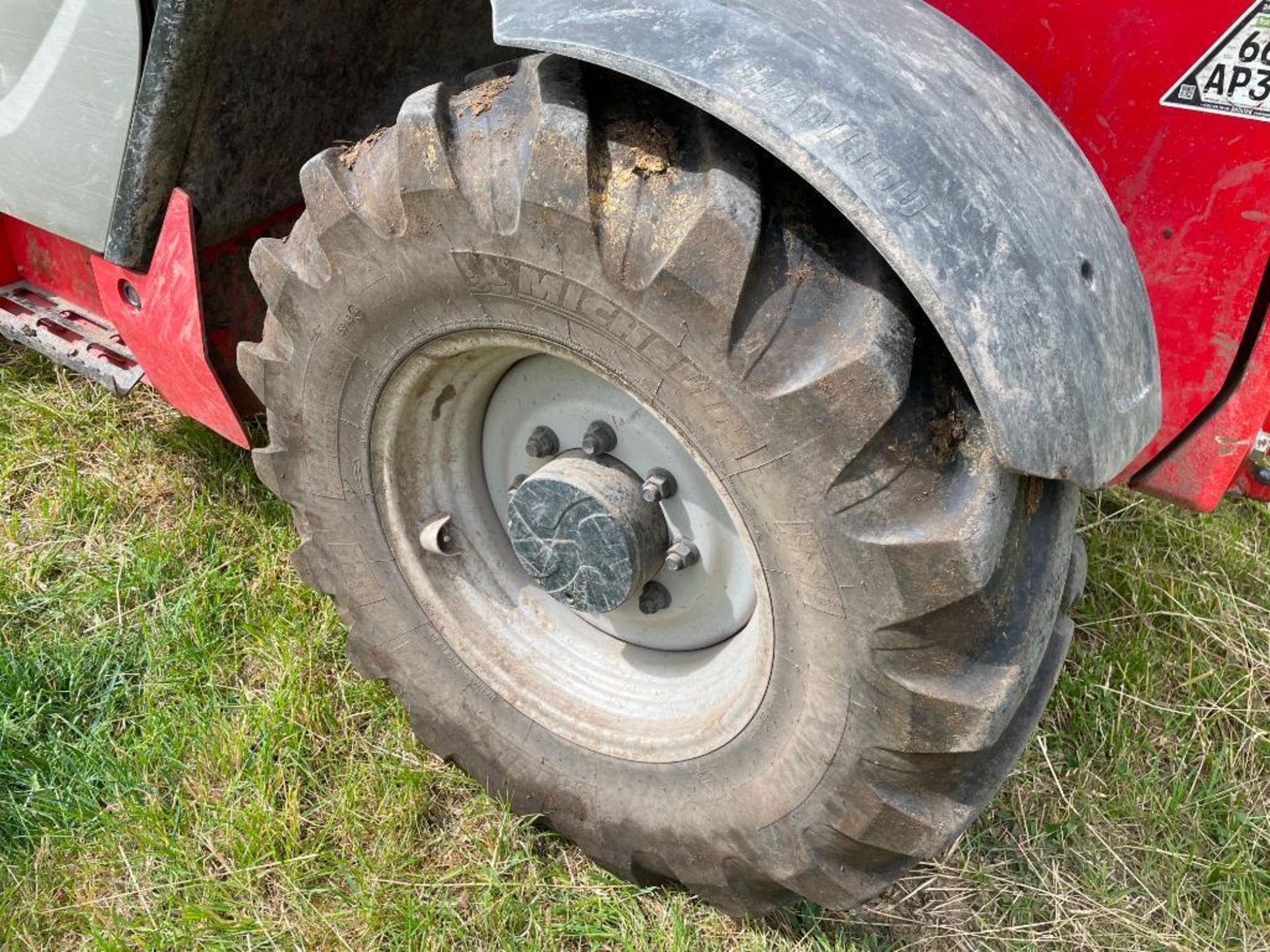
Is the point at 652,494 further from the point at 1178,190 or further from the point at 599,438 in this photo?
the point at 1178,190

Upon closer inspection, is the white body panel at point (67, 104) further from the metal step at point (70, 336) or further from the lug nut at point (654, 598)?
the lug nut at point (654, 598)

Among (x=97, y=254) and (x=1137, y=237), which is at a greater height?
(x=1137, y=237)

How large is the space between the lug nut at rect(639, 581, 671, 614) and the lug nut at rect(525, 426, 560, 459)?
0.26 meters

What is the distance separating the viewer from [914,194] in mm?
1311

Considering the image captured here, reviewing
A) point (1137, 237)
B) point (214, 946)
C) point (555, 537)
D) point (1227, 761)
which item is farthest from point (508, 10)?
point (1227, 761)

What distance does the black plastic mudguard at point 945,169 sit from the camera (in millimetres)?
1308

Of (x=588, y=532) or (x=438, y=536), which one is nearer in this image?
(x=588, y=532)

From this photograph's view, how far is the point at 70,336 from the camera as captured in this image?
260 centimetres

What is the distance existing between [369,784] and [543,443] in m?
0.70

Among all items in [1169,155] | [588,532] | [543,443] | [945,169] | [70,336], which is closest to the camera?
[945,169]

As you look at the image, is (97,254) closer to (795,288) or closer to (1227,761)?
(795,288)

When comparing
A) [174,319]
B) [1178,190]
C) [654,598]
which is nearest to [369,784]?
[654,598]

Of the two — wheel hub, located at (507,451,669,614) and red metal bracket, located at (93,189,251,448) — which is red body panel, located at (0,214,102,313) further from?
wheel hub, located at (507,451,669,614)

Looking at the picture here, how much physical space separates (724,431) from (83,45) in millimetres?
1318
